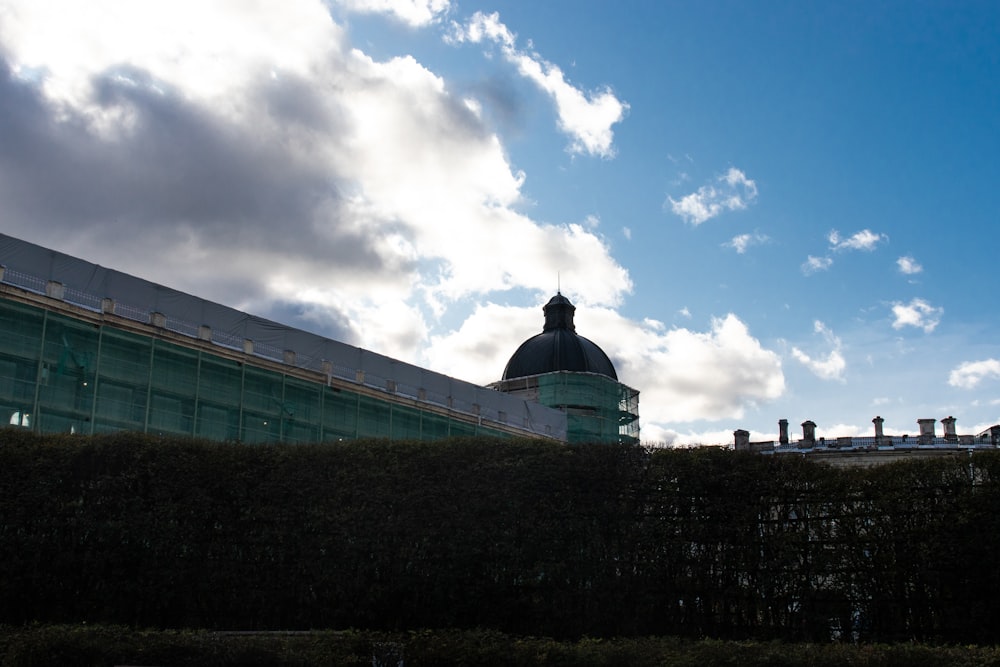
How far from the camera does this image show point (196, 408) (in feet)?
122

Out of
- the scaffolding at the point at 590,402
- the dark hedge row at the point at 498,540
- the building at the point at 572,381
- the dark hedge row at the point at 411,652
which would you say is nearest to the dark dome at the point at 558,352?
the building at the point at 572,381

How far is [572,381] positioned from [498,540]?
44.8 meters

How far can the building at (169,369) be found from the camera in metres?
32.2

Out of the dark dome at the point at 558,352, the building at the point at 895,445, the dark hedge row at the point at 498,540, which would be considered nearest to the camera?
the dark hedge row at the point at 498,540

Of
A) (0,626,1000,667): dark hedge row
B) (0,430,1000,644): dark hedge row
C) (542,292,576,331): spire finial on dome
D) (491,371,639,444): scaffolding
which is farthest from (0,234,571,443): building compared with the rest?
(542,292,576,331): spire finial on dome

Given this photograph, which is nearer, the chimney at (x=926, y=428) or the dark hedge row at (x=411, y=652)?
the dark hedge row at (x=411, y=652)

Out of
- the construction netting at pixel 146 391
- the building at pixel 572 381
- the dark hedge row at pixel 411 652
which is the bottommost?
the dark hedge row at pixel 411 652

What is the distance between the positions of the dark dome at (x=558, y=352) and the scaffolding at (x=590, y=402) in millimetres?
2335

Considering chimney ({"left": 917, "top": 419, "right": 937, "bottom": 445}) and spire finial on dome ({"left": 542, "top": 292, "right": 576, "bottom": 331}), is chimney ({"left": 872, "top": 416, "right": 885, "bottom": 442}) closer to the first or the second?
chimney ({"left": 917, "top": 419, "right": 937, "bottom": 445})

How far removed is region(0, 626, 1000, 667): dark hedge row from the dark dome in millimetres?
52890

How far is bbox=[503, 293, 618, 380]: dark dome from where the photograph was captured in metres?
69.9

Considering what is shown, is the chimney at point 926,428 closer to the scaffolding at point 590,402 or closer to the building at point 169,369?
the scaffolding at point 590,402

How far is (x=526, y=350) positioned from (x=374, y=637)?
186 ft

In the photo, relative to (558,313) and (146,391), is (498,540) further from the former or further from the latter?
(558,313)
